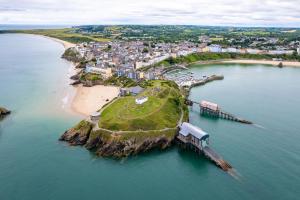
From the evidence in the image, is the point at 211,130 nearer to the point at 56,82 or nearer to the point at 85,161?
the point at 85,161

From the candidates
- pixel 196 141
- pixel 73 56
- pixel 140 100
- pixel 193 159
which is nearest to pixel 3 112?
pixel 140 100

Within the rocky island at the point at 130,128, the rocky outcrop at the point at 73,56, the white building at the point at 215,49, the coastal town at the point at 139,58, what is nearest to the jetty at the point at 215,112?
the rocky island at the point at 130,128

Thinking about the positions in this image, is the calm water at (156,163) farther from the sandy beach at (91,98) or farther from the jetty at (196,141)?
the sandy beach at (91,98)

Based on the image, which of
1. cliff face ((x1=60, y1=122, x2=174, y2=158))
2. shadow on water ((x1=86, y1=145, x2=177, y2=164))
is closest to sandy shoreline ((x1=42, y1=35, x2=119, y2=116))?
cliff face ((x1=60, y1=122, x2=174, y2=158))

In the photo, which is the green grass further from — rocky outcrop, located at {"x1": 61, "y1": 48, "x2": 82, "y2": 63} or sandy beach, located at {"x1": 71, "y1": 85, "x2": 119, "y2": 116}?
rocky outcrop, located at {"x1": 61, "y1": 48, "x2": 82, "y2": 63}

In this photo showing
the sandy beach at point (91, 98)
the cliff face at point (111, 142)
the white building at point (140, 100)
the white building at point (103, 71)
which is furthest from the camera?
the white building at point (103, 71)
